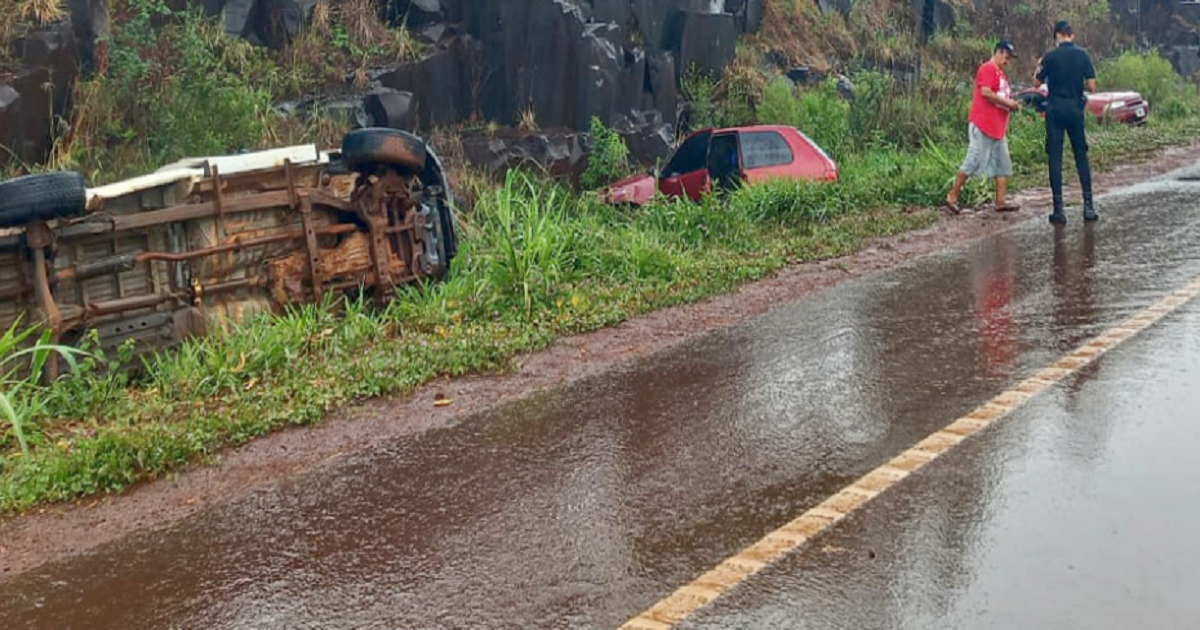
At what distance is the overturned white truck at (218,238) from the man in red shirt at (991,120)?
263 inches

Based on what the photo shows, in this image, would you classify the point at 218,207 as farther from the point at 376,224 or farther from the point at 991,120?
the point at 991,120

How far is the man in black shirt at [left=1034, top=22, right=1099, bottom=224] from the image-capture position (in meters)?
12.7

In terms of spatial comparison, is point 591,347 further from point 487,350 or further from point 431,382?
point 431,382

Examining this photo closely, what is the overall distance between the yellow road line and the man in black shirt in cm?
579

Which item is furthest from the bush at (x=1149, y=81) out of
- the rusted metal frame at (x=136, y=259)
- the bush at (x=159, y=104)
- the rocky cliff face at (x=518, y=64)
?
the rusted metal frame at (x=136, y=259)

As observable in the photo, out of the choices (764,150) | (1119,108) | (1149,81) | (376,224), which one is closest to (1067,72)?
(764,150)

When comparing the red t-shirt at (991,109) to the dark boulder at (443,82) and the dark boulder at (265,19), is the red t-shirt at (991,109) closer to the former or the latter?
the dark boulder at (443,82)

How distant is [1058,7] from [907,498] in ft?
111

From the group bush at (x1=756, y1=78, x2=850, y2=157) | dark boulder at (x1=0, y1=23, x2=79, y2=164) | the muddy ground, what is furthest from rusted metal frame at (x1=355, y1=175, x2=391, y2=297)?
bush at (x1=756, y1=78, x2=850, y2=157)

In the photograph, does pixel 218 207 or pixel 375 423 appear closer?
pixel 375 423

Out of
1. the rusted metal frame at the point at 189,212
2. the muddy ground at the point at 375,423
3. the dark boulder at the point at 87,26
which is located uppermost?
the dark boulder at the point at 87,26

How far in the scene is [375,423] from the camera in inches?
259

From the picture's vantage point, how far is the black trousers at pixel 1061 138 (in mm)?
12797

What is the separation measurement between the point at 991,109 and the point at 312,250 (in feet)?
27.4
